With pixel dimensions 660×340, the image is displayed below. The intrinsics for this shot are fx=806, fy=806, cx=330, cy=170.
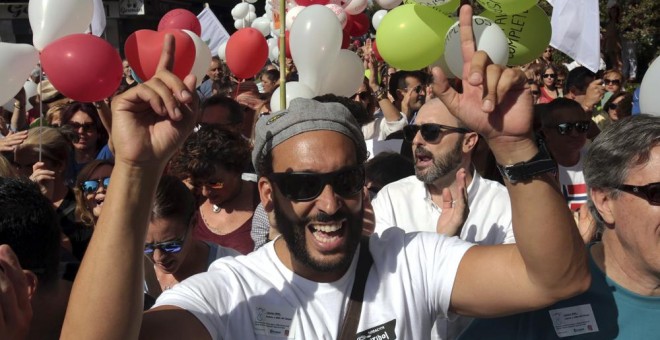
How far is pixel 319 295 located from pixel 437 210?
171cm

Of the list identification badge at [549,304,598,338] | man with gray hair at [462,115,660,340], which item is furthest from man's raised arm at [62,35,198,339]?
identification badge at [549,304,598,338]

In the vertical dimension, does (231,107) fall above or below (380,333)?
below

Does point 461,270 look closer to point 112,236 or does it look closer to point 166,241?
point 112,236

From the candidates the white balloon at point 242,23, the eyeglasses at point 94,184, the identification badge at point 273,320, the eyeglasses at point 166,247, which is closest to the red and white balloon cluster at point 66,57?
the eyeglasses at point 94,184

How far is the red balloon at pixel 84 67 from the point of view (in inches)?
145

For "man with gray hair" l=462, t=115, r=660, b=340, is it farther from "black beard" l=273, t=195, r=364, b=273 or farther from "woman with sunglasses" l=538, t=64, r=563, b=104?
"woman with sunglasses" l=538, t=64, r=563, b=104

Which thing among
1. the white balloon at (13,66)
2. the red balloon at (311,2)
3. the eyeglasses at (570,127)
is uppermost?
the white balloon at (13,66)

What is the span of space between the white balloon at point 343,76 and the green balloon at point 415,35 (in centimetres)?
93

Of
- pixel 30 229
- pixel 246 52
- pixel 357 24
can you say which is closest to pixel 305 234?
pixel 30 229

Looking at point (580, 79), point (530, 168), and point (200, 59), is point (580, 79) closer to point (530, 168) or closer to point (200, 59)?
point (200, 59)

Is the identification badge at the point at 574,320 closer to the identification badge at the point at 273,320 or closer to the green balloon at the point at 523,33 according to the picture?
the identification badge at the point at 273,320

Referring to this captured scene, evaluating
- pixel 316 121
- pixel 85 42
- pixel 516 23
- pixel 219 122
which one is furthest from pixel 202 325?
pixel 219 122

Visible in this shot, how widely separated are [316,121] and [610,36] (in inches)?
390

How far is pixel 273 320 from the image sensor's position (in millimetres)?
2252
